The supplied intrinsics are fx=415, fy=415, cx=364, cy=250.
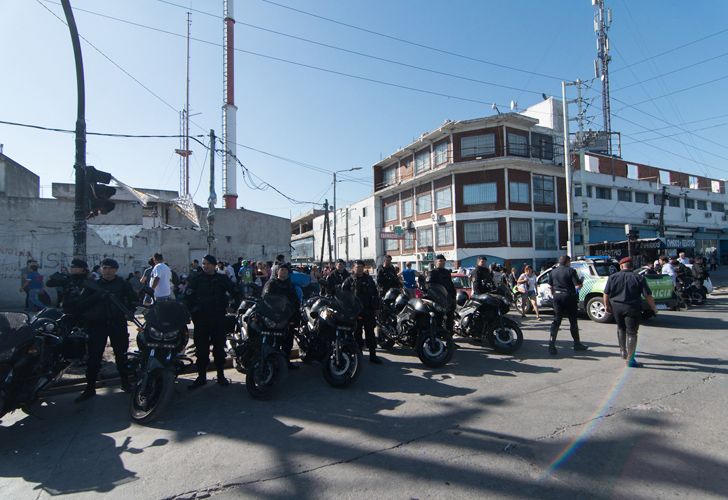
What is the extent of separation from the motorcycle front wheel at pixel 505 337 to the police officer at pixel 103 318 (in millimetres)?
5823

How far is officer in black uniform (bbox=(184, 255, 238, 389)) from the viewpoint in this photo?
5777 millimetres

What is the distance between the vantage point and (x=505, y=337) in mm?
7438

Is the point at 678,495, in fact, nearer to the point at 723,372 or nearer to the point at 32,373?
the point at 723,372

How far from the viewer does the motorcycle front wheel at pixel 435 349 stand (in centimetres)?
649

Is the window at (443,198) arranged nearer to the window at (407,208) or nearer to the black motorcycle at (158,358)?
the window at (407,208)

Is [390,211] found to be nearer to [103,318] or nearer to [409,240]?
[409,240]

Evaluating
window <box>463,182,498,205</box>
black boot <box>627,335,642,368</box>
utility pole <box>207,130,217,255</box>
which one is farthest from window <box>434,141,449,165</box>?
black boot <box>627,335,642,368</box>

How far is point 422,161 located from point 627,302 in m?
30.0

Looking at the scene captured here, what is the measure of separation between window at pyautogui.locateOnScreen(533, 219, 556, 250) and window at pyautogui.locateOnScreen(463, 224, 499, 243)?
3.49 m

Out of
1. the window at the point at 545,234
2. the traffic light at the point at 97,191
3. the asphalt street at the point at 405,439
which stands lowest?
the asphalt street at the point at 405,439

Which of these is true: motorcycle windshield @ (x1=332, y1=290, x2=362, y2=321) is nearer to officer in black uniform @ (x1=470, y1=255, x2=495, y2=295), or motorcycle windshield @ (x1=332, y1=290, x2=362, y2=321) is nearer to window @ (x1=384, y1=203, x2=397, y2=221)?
officer in black uniform @ (x1=470, y1=255, x2=495, y2=295)

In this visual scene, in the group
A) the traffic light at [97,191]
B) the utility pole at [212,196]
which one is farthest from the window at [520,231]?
the traffic light at [97,191]

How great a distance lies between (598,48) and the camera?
31750 millimetres

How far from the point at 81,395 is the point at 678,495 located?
21.0 ft
